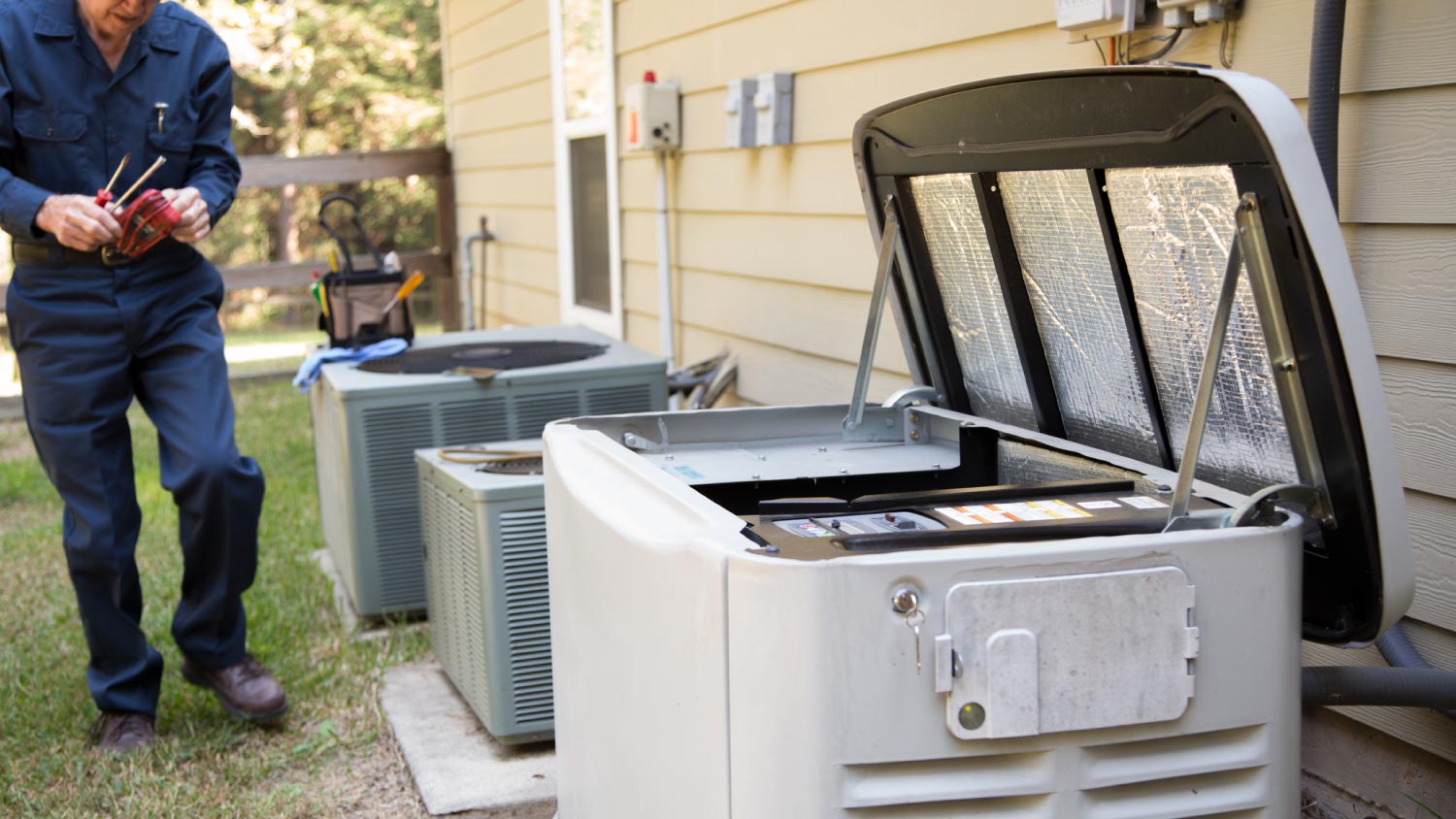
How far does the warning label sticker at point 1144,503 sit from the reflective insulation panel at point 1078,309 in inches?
8.6

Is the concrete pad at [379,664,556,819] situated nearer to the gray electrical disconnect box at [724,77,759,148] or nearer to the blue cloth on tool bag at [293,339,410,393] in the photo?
the blue cloth on tool bag at [293,339,410,393]

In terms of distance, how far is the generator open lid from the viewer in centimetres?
138

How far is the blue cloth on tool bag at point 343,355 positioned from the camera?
416cm

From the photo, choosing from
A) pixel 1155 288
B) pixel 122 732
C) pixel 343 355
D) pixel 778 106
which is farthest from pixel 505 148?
pixel 1155 288

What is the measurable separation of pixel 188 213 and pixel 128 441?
575 millimetres

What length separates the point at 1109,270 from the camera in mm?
1812

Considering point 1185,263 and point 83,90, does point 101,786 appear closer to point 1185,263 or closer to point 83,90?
point 83,90

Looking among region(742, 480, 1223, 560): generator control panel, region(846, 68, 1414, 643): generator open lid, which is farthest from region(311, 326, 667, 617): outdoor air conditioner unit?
region(742, 480, 1223, 560): generator control panel

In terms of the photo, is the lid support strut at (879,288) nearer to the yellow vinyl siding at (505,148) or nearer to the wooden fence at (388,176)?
the yellow vinyl siding at (505,148)

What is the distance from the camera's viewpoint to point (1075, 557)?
1.33 metres

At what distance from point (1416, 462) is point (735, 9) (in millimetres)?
2700

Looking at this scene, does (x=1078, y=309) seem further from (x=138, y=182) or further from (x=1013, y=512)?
(x=138, y=182)

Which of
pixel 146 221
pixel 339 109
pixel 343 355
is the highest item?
pixel 339 109

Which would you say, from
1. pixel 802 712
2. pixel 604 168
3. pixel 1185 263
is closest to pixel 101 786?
pixel 802 712
